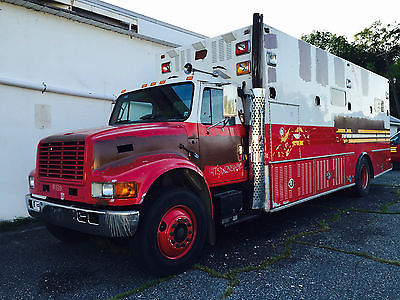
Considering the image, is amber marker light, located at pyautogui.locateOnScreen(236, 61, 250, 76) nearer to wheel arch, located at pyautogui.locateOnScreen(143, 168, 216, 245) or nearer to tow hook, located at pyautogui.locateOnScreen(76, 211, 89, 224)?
wheel arch, located at pyautogui.locateOnScreen(143, 168, 216, 245)

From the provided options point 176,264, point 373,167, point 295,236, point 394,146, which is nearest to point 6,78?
point 176,264

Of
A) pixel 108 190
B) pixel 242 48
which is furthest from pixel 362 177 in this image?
pixel 108 190

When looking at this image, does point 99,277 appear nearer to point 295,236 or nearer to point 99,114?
point 295,236

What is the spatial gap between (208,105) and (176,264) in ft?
7.09

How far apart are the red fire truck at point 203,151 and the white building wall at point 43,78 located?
205 centimetres

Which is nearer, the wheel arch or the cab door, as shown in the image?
the wheel arch

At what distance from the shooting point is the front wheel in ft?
11.8

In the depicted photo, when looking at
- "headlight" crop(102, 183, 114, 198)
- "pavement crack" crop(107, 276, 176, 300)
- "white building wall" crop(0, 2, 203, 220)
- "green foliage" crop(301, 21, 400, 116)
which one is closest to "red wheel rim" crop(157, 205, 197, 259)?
"pavement crack" crop(107, 276, 176, 300)

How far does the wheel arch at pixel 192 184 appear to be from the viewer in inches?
158

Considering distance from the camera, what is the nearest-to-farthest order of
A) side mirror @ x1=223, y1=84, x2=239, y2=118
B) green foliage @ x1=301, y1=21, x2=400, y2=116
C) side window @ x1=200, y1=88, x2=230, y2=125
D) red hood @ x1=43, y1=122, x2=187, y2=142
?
red hood @ x1=43, y1=122, x2=187, y2=142, side mirror @ x1=223, y1=84, x2=239, y2=118, side window @ x1=200, y1=88, x2=230, y2=125, green foliage @ x1=301, y1=21, x2=400, y2=116

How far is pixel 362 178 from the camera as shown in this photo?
8336 mm

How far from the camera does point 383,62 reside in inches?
1724

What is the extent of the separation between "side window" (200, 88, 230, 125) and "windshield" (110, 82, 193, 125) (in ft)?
0.73

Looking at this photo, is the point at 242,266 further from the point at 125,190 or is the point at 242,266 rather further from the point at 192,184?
the point at 125,190
